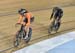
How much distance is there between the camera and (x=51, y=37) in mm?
964

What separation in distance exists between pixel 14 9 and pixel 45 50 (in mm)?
388

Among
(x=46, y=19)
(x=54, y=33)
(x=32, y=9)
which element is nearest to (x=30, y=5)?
(x=32, y=9)

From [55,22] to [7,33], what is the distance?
206 mm

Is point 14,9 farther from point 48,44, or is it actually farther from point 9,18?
point 48,44

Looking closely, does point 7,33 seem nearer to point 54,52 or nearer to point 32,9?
point 54,52

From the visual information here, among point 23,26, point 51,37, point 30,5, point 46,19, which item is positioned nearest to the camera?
point 23,26

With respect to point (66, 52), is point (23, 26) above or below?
above

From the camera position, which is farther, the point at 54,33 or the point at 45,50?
the point at 54,33

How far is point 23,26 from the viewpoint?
2.67 ft

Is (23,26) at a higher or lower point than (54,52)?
higher

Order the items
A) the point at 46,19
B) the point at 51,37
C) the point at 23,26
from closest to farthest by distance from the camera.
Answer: the point at 23,26, the point at 51,37, the point at 46,19

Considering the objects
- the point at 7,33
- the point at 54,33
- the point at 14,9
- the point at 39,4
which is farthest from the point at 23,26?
the point at 39,4

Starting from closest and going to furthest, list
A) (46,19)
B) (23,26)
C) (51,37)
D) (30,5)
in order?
(23,26), (51,37), (46,19), (30,5)

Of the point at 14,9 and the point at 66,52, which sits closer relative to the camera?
the point at 66,52
